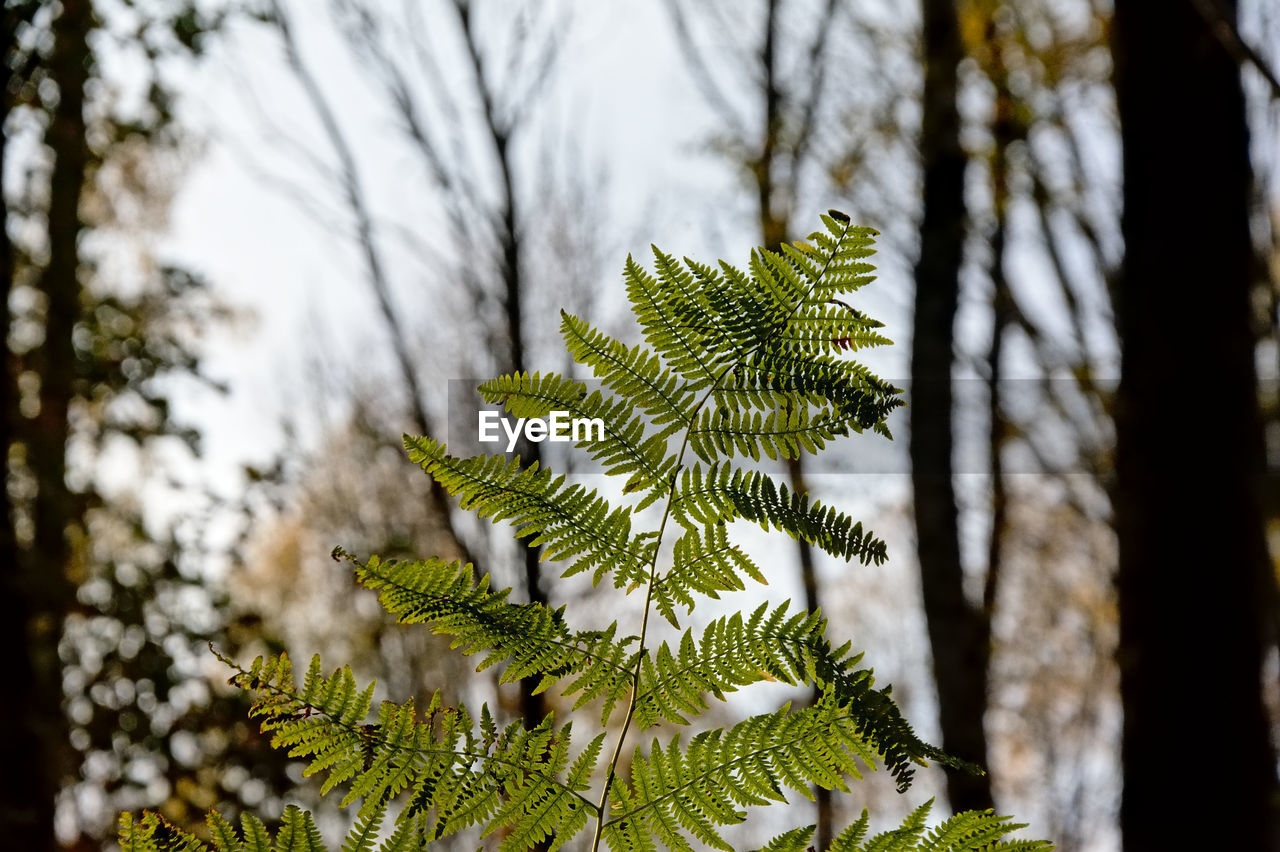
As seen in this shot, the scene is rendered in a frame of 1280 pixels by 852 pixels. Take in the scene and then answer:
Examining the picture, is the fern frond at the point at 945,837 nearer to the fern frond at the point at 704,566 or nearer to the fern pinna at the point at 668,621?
the fern pinna at the point at 668,621

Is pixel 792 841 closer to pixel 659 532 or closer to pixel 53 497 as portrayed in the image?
pixel 659 532

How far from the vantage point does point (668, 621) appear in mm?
556

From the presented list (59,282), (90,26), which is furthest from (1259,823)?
(59,282)

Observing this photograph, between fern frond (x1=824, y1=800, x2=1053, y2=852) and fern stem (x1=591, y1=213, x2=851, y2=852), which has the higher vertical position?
fern stem (x1=591, y1=213, x2=851, y2=852)

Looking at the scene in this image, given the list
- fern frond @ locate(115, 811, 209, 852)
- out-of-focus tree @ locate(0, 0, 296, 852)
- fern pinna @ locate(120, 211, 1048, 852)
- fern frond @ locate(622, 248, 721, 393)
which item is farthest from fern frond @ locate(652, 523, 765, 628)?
out-of-focus tree @ locate(0, 0, 296, 852)

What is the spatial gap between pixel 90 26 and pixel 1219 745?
3.84 m

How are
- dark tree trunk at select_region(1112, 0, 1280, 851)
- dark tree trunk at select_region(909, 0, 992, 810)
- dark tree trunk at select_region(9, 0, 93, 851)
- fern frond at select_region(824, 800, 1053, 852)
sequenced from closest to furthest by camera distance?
fern frond at select_region(824, 800, 1053, 852) → dark tree trunk at select_region(9, 0, 93, 851) → dark tree trunk at select_region(1112, 0, 1280, 851) → dark tree trunk at select_region(909, 0, 992, 810)

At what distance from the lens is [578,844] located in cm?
919

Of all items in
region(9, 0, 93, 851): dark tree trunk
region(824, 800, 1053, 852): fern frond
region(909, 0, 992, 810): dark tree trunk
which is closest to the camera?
region(824, 800, 1053, 852): fern frond

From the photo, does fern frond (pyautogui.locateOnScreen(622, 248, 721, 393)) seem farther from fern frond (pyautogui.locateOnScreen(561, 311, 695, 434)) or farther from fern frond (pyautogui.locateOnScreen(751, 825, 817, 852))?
fern frond (pyautogui.locateOnScreen(751, 825, 817, 852))

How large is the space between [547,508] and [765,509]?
0.46 ft

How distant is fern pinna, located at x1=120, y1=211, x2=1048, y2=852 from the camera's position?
1.81 ft

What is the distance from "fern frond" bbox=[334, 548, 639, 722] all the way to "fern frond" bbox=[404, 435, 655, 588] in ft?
0.13

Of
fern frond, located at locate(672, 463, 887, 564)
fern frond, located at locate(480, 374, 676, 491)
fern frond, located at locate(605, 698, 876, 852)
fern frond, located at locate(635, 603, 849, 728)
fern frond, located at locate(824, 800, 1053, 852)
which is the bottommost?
fern frond, located at locate(824, 800, 1053, 852)
